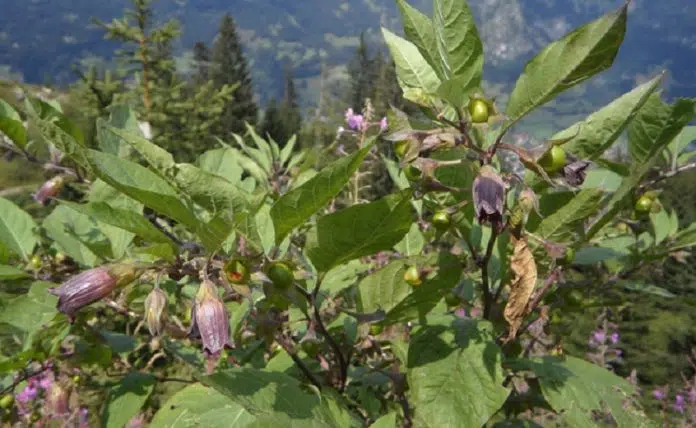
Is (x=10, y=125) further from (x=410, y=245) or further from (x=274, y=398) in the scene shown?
(x=410, y=245)

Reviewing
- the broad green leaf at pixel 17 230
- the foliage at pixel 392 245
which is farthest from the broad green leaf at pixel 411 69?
the broad green leaf at pixel 17 230

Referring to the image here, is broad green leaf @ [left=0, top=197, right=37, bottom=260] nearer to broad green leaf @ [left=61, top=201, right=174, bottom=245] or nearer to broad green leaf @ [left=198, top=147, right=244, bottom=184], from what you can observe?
broad green leaf @ [left=198, top=147, right=244, bottom=184]

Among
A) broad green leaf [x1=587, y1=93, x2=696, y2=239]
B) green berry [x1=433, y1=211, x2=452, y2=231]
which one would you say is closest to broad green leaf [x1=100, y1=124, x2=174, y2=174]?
green berry [x1=433, y1=211, x2=452, y2=231]

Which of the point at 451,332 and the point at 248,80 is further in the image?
the point at 248,80

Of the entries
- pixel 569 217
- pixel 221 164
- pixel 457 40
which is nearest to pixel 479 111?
pixel 457 40

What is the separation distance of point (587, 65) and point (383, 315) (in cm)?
69

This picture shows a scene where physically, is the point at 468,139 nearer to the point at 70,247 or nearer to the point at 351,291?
the point at 351,291

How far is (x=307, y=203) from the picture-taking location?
88 cm

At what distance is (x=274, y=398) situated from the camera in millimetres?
1021

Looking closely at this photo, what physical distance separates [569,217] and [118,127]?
3.31 feet

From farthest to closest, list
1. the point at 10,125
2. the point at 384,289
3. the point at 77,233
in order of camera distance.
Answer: the point at 77,233 → the point at 384,289 → the point at 10,125

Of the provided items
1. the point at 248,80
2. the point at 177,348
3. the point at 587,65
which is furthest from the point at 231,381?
the point at 248,80

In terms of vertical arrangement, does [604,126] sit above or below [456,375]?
above

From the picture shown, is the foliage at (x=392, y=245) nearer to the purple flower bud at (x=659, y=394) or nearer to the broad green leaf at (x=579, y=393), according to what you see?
the broad green leaf at (x=579, y=393)
